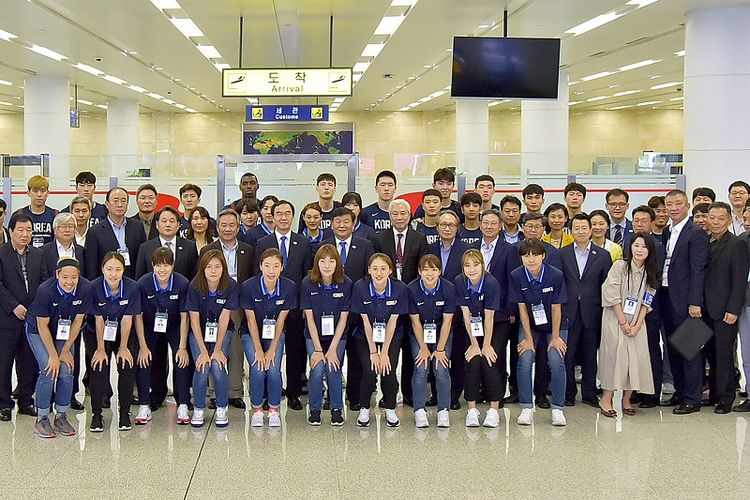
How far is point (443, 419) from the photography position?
6227 millimetres

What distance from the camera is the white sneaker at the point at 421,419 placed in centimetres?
621

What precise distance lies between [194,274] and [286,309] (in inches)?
39.8

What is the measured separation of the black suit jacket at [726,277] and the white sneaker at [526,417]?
69.6 inches

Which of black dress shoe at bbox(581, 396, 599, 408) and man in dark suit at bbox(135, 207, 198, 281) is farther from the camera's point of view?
black dress shoe at bbox(581, 396, 599, 408)

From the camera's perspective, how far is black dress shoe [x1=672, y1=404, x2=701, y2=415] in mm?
6658

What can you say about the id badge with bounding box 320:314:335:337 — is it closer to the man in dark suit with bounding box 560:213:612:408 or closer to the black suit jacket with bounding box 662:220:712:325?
the man in dark suit with bounding box 560:213:612:408

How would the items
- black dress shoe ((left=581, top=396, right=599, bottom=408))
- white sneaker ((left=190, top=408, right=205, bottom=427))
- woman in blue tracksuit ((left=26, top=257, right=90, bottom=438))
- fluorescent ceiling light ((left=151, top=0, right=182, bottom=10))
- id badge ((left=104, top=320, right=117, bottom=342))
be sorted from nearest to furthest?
woman in blue tracksuit ((left=26, top=257, right=90, bottom=438))
id badge ((left=104, top=320, right=117, bottom=342))
white sneaker ((left=190, top=408, right=205, bottom=427))
black dress shoe ((left=581, top=396, right=599, bottom=408))
fluorescent ceiling light ((left=151, top=0, right=182, bottom=10))

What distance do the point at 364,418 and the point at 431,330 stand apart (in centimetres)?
87

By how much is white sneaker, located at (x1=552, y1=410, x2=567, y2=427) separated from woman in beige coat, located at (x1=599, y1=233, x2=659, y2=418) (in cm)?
51

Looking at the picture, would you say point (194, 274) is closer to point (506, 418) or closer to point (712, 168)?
point (506, 418)

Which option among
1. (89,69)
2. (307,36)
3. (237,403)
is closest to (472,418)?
(237,403)

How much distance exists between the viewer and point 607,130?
32.2 m

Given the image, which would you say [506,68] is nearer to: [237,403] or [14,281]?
[237,403]

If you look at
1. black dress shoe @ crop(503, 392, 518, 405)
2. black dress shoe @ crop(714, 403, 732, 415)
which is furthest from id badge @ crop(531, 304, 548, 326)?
black dress shoe @ crop(714, 403, 732, 415)
